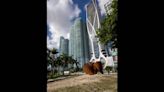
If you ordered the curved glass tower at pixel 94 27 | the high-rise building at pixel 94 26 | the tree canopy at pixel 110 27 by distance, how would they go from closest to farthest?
the tree canopy at pixel 110 27, the high-rise building at pixel 94 26, the curved glass tower at pixel 94 27

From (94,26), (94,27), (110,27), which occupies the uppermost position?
(94,26)

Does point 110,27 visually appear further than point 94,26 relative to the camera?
No

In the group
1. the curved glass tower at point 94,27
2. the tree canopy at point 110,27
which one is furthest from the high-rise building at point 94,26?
the tree canopy at point 110,27

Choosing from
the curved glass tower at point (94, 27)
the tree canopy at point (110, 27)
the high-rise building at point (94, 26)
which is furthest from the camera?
the curved glass tower at point (94, 27)

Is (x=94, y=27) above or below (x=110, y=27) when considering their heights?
above

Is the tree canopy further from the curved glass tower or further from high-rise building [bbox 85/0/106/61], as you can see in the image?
the curved glass tower

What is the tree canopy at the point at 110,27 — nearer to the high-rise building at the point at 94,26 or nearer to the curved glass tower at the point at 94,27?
the high-rise building at the point at 94,26

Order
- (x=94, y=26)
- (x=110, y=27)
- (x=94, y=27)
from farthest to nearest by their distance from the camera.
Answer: (x=94, y=26), (x=94, y=27), (x=110, y=27)

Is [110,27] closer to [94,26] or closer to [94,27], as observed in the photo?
[94,27]

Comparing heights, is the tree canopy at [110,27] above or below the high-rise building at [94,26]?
below

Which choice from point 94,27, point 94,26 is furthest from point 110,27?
point 94,26
